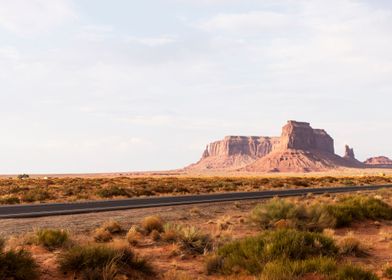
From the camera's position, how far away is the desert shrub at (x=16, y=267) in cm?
668

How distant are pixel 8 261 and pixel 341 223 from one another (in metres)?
12.4

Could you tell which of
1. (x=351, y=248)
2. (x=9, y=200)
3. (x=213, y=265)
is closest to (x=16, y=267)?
(x=213, y=265)

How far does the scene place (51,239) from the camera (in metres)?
10.1

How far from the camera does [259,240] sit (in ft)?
31.1

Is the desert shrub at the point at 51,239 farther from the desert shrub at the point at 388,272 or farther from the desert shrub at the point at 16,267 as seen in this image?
the desert shrub at the point at 388,272

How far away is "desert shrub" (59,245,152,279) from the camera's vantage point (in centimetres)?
729

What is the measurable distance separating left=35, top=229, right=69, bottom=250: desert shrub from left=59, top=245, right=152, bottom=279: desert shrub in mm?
2278

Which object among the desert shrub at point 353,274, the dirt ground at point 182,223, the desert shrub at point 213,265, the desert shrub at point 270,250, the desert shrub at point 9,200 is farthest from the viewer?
the desert shrub at point 9,200

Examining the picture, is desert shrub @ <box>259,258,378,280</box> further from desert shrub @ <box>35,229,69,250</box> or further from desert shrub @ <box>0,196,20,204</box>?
desert shrub @ <box>0,196,20,204</box>

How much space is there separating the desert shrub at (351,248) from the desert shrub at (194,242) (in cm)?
327

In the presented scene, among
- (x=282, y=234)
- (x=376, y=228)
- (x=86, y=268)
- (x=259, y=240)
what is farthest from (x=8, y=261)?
(x=376, y=228)

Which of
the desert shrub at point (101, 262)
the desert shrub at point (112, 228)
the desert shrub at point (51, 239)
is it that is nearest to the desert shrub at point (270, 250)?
the desert shrub at point (101, 262)

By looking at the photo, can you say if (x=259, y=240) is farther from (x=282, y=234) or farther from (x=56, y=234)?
(x=56, y=234)

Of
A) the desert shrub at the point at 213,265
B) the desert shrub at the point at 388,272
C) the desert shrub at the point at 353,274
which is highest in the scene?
the desert shrub at the point at 353,274
